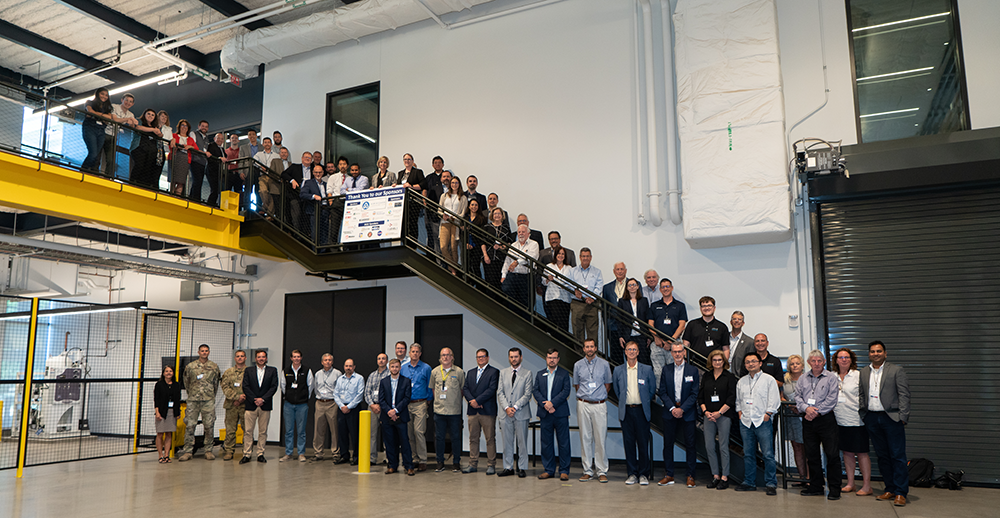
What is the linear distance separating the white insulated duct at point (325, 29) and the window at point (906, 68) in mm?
6508

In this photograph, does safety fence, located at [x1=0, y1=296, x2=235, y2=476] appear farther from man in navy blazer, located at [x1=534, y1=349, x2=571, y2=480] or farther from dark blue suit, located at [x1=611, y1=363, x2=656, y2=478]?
dark blue suit, located at [x1=611, y1=363, x2=656, y2=478]

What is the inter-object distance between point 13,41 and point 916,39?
17169mm

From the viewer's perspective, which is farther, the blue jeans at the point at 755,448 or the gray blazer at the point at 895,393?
the blue jeans at the point at 755,448

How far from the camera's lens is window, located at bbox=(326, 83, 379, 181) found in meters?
13.4

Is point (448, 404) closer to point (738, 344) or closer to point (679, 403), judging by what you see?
point (679, 403)

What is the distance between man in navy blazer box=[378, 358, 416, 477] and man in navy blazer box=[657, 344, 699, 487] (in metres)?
3.56

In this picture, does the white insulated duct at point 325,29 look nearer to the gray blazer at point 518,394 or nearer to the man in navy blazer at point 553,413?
the gray blazer at point 518,394

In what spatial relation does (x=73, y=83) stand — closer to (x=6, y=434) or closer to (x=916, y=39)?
(x=6, y=434)

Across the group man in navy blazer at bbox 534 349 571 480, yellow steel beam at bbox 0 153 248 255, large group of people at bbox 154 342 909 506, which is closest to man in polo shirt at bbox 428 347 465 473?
large group of people at bbox 154 342 909 506

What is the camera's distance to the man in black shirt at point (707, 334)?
860cm

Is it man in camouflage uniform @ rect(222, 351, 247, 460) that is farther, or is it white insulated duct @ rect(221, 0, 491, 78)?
white insulated duct @ rect(221, 0, 491, 78)

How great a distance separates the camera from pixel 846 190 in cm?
911

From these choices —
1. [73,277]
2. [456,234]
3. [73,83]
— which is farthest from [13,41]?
[456,234]

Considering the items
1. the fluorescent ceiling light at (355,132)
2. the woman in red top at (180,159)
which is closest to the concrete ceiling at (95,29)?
the fluorescent ceiling light at (355,132)
